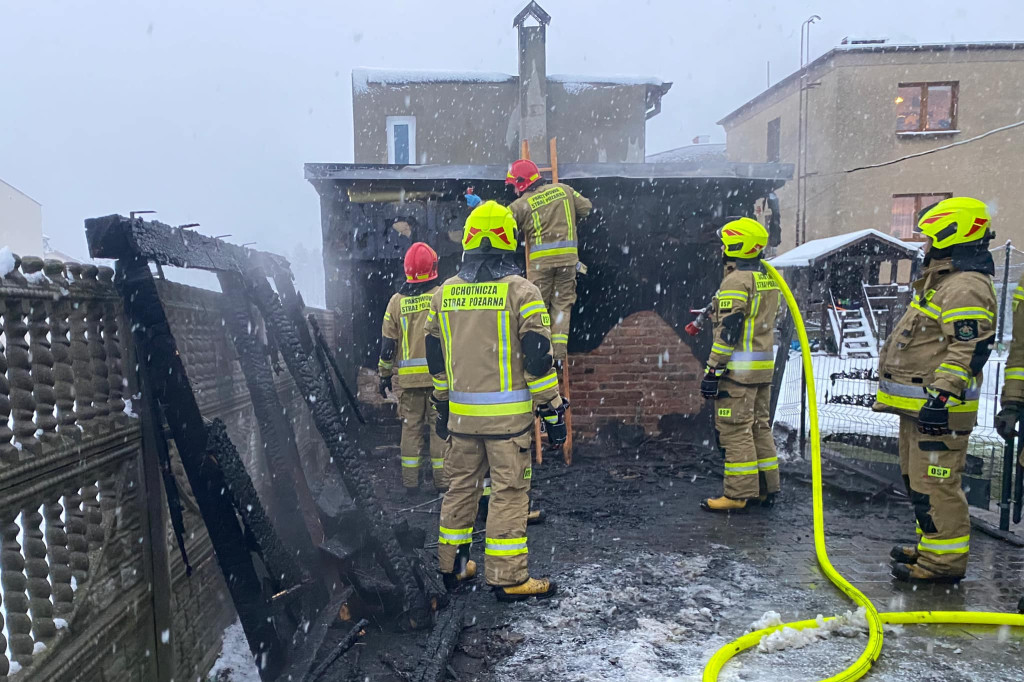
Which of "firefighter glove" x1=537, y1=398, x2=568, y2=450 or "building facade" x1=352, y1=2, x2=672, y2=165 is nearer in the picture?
Result: "firefighter glove" x1=537, y1=398, x2=568, y2=450

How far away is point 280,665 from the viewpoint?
9.29 ft

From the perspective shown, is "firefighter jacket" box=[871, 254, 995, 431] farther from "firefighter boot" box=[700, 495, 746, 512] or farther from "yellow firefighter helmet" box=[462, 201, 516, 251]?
"yellow firefighter helmet" box=[462, 201, 516, 251]

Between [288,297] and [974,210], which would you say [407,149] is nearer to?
[288,297]

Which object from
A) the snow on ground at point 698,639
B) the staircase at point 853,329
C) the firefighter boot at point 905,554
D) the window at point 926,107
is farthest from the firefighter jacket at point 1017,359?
the window at point 926,107

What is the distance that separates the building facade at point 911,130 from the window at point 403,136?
12.4 metres

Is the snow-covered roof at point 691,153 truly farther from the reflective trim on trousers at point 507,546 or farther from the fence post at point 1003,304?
the reflective trim on trousers at point 507,546

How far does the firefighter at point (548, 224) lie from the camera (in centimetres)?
550

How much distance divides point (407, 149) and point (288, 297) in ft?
40.6

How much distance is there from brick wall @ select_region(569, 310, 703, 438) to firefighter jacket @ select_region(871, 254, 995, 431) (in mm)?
3085

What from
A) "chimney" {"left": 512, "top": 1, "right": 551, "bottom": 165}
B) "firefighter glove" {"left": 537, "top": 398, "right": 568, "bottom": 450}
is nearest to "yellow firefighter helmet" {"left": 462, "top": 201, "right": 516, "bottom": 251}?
"firefighter glove" {"left": 537, "top": 398, "right": 568, "bottom": 450}

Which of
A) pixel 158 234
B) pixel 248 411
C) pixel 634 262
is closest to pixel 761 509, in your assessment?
pixel 634 262

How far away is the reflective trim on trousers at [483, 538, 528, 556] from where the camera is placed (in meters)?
3.51

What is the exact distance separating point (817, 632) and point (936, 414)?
1.36 metres

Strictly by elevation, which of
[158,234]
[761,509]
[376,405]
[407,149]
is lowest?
[761,509]
